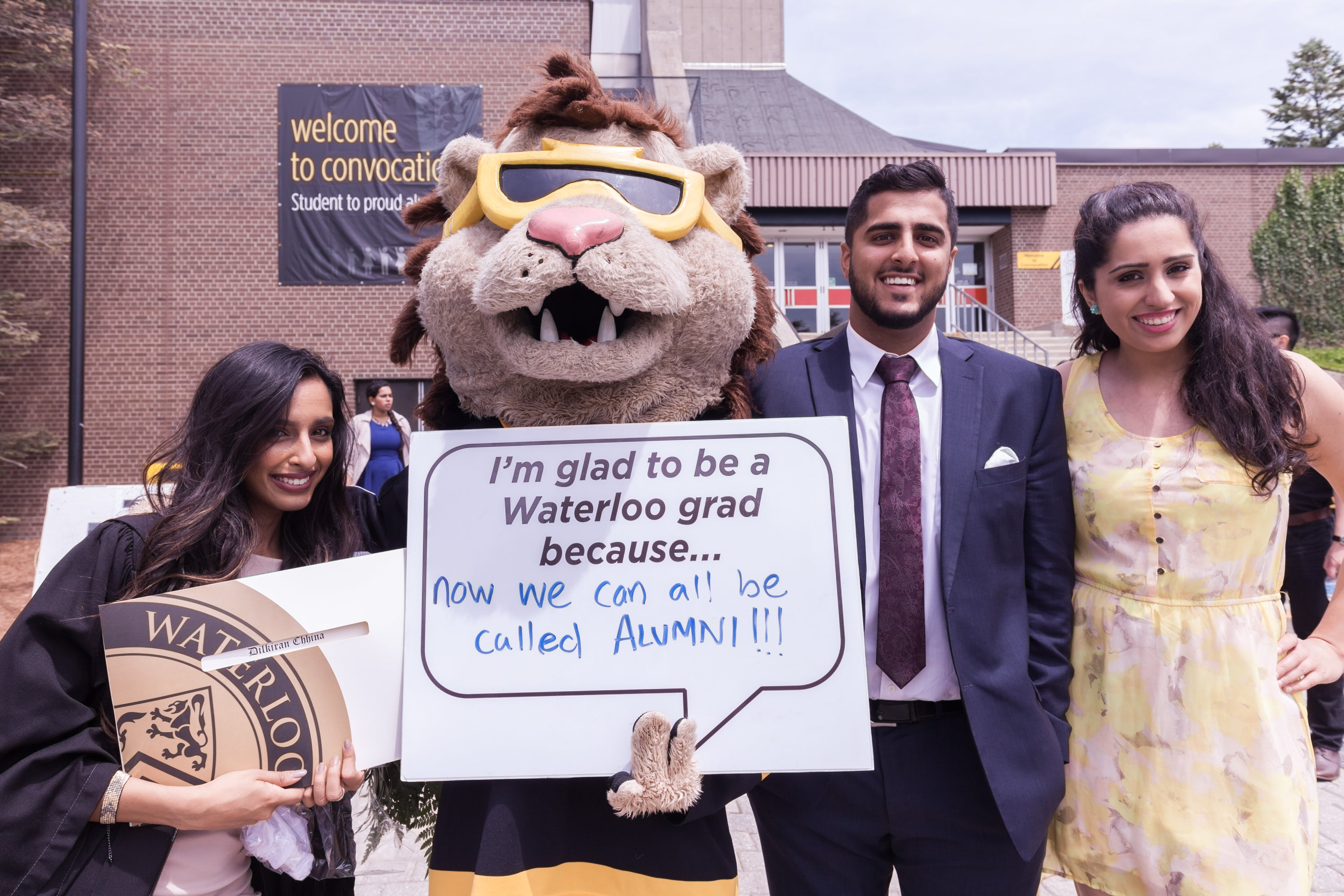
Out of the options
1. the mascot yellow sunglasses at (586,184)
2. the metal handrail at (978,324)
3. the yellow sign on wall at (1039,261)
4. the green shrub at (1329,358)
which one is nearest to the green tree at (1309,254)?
the green shrub at (1329,358)

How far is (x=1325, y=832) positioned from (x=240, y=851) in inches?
169

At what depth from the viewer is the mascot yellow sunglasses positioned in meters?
1.79

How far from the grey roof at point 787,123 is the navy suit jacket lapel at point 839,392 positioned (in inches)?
691

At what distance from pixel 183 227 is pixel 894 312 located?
14181 mm

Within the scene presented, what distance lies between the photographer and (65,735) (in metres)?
1.55

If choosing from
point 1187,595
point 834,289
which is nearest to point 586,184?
point 1187,595

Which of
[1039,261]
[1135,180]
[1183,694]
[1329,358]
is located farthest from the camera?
[1135,180]

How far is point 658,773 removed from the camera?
1501mm

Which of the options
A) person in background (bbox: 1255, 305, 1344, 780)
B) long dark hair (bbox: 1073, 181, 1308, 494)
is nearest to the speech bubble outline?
long dark hair (bbox: 1073, 181, 1308, 494)

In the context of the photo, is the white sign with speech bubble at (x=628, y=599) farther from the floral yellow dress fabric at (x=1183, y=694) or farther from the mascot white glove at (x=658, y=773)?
the floral yellow dress fabric at (x=1183, y=694)

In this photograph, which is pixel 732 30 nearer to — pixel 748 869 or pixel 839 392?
pixel 748 869

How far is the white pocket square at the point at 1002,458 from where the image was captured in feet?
6.24

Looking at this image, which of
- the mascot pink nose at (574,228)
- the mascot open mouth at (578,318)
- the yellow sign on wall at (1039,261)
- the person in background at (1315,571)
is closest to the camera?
the mascot pink nose at (574,228)

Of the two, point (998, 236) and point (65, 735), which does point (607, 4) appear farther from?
point (65, 735)
